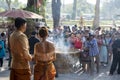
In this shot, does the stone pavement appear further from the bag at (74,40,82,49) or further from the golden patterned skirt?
the golden patterned skirt

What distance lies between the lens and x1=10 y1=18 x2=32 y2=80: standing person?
24.6 feet

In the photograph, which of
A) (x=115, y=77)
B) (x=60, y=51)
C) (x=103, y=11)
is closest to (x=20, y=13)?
(x=60, y=51)

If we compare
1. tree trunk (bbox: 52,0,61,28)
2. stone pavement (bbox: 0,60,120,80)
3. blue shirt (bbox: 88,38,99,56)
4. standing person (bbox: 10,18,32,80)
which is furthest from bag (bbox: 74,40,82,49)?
tree trunk (bbox: 52,0,61,28)

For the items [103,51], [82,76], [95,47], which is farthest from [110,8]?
[82,76]

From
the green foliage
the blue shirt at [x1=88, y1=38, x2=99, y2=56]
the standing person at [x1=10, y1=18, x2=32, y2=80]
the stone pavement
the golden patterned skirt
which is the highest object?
the standing person at [x1=10, y1=18, x2=32, y2=80]

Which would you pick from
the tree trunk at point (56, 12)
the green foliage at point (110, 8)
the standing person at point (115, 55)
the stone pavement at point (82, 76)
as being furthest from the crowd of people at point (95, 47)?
the green foliage at point (110, 8)

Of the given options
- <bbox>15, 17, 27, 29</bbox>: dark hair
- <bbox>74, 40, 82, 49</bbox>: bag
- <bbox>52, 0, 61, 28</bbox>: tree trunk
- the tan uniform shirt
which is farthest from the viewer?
<bbox>52, 0, 61, 28</bbox>: tree trunk

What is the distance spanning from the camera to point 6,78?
12266mm

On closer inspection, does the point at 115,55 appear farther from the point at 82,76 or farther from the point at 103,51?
the point at 103,51

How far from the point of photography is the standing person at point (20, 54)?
7488mm

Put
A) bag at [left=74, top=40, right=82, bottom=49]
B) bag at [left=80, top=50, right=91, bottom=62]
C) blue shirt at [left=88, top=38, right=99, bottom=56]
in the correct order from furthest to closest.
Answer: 1. bag at [left=74, top=40, right=82, bottom=49]
2. bag at [left=80, top=50, right=91, bottom=62]
3. blue shirt at [left=88, top=38, right=99, bottom=56]

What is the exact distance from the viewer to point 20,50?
748cm

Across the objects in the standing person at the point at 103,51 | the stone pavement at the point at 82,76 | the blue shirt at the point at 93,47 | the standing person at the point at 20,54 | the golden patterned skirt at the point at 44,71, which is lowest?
the stone pavement at the point at 82,76

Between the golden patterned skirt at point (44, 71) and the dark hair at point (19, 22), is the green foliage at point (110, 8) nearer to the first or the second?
the golden patterned skirt at point (44, 71)
